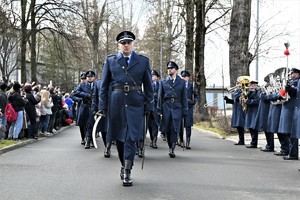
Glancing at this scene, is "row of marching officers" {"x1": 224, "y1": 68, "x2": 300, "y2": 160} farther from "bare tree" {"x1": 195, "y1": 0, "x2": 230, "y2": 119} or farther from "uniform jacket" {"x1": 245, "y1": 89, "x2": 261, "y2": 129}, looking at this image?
"bare tree" {"x1": 195, "y1": 0, "x2": 230, "y2": 119}

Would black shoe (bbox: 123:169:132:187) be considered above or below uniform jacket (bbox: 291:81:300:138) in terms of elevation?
below

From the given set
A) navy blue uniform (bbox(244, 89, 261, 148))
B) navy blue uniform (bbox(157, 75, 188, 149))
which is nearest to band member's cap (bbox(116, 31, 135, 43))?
navy blue uniform (bbox(157, 75, 188, 149))

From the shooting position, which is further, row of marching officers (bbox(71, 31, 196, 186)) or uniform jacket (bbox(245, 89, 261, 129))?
uniform jacket (bbox(245, 89, 261, 129))

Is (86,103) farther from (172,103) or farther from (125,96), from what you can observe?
(125,96)

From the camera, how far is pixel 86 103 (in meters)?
14.1

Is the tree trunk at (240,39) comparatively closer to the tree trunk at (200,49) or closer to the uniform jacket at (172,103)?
the tree trunk at (200,49)

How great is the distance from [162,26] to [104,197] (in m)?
41.1

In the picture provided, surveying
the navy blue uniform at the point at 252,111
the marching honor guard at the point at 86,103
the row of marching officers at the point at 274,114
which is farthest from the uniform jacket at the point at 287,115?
the marching honor guard at the point at 86,103

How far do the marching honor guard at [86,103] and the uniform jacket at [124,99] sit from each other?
5.77 metres

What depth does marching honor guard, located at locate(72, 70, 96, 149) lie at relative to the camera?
45.7 feet

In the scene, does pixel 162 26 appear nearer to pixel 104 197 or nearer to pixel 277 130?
pixel 277 130

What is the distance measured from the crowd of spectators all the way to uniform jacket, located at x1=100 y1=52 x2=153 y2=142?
7059 mm

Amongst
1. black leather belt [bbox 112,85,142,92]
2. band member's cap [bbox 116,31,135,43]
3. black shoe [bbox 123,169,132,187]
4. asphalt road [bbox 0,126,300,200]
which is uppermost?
band member's cap [bbox 116,31,135,43]

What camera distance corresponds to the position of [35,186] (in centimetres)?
778
